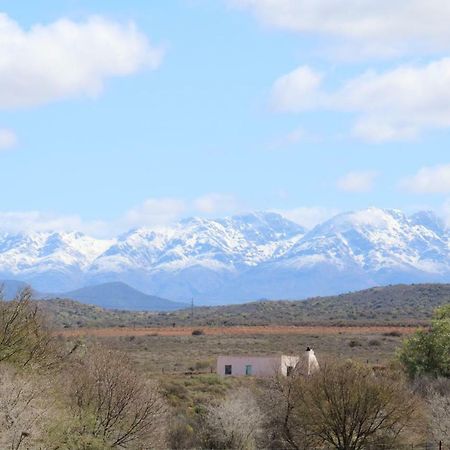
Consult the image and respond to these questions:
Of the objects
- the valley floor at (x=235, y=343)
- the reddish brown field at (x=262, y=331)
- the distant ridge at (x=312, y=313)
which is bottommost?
the valley floor at (x=235, y=343)

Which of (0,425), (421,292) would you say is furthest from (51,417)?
(421,292)

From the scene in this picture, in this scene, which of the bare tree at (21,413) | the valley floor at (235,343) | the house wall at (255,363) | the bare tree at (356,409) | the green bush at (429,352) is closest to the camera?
the bare tree at (21,413)

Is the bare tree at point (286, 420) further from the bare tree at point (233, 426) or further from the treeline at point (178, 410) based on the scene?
the bare tree at point (233, 426)

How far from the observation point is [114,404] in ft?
149

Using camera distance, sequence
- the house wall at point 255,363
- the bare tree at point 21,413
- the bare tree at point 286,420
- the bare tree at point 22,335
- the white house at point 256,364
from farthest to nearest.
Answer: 1. the house wall at point 255,363
2. the white house at point 256,364
3. the bare tree at point 286,420
4. the bare tree at point 22,335
5. the bare tree at point 21,413

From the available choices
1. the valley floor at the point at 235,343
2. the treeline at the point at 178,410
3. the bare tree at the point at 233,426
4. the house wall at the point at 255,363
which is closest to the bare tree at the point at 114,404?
the treeline at the point at 178,410

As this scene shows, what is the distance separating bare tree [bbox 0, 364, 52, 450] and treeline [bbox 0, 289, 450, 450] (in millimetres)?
33

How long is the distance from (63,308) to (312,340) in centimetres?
7603

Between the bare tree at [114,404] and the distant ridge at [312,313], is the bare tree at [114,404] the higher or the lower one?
the lower one

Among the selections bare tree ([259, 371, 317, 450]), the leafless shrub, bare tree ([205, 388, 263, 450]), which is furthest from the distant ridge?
the leafless shrub

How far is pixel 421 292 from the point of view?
184375mm

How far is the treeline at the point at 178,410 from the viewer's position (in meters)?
39.4

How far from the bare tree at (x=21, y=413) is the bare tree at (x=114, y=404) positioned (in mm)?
5257

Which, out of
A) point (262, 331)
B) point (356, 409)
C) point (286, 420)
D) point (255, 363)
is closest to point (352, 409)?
point (356, 409)
